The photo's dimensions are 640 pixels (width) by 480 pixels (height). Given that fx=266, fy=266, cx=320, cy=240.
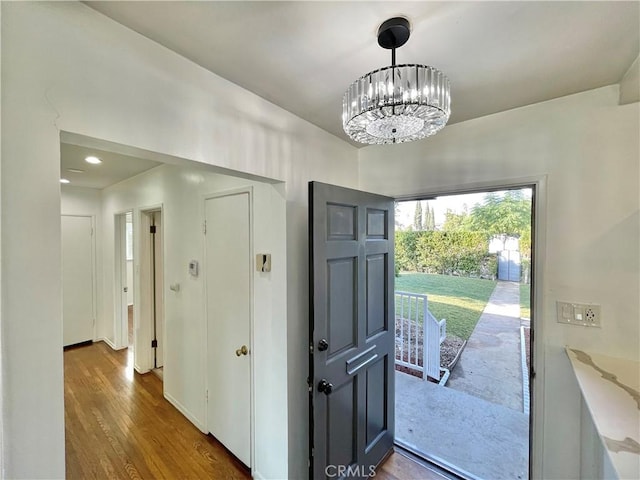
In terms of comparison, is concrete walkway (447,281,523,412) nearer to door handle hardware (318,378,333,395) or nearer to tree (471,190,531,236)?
tree (471,190,531,236)

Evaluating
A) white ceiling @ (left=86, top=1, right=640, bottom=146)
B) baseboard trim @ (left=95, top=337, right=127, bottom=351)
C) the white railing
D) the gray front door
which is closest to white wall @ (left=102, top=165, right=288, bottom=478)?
the gray front door

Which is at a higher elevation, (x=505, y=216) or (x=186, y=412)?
(x=505, y=216)

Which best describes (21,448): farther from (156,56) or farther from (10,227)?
(156,56)

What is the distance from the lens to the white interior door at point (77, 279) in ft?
12.9

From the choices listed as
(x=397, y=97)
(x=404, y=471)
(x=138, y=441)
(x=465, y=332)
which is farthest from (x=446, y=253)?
(x=138, y=441)

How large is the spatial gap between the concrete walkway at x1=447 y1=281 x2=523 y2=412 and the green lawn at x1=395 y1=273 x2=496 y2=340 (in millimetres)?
98

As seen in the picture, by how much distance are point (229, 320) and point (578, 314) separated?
2193 millimetres

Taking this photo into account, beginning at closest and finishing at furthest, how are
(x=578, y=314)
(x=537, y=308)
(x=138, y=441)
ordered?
(x=578, y=314) < (x=537, y=308) < (x=138, y=441)

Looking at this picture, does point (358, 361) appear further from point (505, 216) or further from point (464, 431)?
point (505, 216)

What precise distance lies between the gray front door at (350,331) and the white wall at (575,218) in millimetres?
831

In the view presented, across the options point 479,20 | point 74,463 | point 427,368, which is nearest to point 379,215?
point 479,20

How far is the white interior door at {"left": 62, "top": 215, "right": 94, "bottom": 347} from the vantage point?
3928 millimetres

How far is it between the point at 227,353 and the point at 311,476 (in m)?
1.01

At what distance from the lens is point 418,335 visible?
3361 mm
